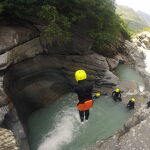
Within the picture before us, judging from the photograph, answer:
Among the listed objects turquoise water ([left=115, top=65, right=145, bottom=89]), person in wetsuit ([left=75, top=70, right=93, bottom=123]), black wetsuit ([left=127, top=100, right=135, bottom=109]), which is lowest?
turquoise water ([left=115, top=65, right=145, bottom=89])

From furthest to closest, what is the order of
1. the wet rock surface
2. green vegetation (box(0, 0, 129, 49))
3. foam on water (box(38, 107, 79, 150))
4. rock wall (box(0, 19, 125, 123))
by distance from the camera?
rock wall (box(0, 19, 125, 123))
green vegetation (box(0, 0, 129, 49))
foam on water (box(38, 107, 79, 150))
the wet rock surface

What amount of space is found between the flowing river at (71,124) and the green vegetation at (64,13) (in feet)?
21.6

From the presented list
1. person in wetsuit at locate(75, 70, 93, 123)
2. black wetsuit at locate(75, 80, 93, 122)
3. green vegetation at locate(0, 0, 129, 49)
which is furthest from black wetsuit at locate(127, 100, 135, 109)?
black wetsuit at locate(75, 80, 93, 122)

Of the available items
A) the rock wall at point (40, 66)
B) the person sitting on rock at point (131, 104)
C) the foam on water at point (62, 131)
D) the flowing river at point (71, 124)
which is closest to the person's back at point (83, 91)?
the flowing river at point (71, 124)

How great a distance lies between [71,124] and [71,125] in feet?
0.37

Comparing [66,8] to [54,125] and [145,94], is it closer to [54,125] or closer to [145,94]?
[54,125]

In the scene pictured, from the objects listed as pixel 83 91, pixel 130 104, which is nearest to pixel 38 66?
pixel 83 91

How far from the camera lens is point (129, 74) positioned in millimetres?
22375

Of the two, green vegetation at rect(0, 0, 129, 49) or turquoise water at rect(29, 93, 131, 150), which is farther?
green vegetation at rect(0, 0, 129, 49)

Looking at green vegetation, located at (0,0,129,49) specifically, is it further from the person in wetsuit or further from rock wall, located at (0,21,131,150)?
the person in wetsuit

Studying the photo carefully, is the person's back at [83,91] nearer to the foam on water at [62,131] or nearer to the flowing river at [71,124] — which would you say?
the flowing river at [71,124]

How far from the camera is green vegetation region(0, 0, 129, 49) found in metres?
11.3

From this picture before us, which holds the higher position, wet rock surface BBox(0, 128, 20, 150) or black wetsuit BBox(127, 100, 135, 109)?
wet rock surface BBox(0, 128, 20, 150)

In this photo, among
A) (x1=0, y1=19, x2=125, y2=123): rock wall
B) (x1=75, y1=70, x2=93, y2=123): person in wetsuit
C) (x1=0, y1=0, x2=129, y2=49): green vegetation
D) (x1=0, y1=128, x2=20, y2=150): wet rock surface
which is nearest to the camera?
(x1=0, y1=128, x2=20, y2=150): wet rock surface
